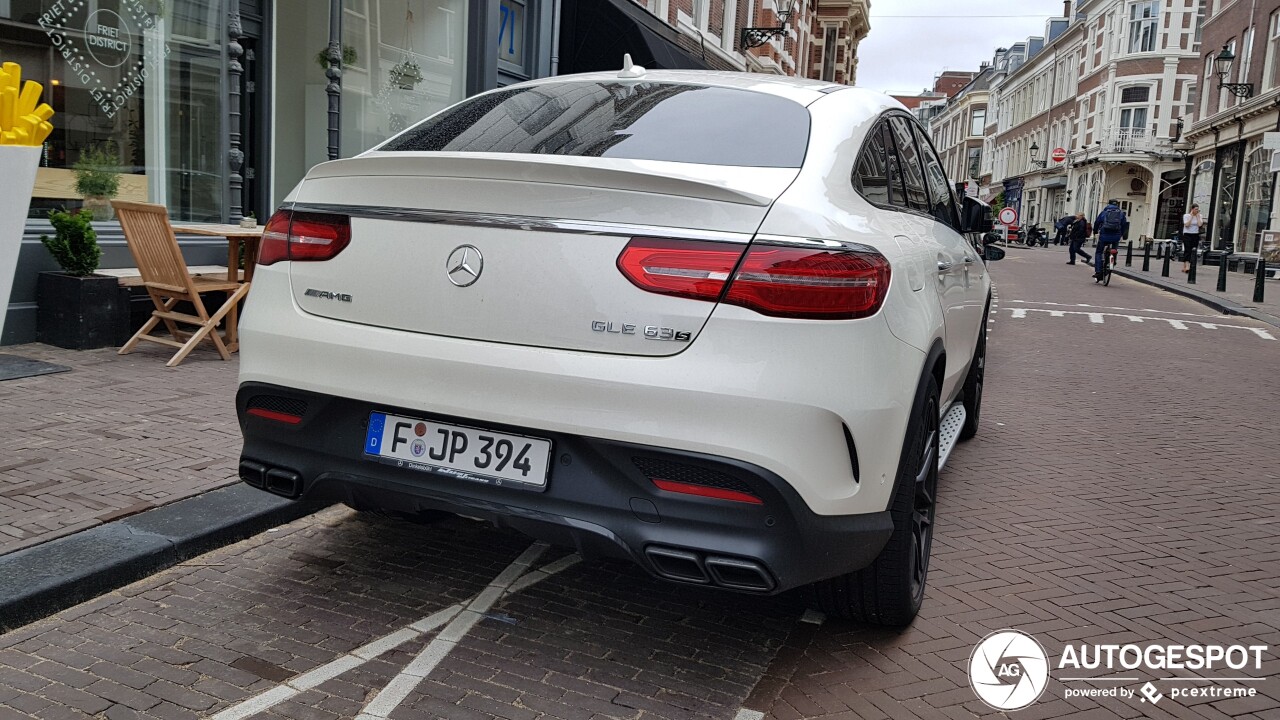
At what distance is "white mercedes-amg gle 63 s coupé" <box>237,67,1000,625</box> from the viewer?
2.47 m

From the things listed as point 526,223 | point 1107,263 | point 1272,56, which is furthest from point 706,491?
point 1272,56

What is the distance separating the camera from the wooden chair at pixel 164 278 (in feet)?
21.0

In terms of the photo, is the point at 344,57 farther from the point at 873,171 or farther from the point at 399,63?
the point at 873,171

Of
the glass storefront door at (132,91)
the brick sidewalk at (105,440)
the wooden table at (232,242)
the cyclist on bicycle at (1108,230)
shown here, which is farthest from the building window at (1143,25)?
the brick sidewalk at (105,440)

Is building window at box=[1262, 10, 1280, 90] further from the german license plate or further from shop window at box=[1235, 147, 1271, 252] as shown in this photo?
the german license plate

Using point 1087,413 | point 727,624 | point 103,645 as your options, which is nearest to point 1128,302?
point 1087,413

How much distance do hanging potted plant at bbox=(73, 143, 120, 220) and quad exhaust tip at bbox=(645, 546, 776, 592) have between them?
6642 mm

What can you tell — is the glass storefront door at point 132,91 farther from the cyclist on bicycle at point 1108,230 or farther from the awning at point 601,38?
the cyclist on bicycle at point 1108,230

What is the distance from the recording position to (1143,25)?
173 ft

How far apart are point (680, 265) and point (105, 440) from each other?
3.34 metres

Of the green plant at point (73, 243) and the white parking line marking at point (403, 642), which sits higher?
the green plant at point (73, 243)

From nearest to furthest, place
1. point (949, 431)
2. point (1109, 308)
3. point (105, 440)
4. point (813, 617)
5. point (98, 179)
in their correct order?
point (813, 617), point (949, 431), point (105, 440), point (98, 179), point (1109, 308)

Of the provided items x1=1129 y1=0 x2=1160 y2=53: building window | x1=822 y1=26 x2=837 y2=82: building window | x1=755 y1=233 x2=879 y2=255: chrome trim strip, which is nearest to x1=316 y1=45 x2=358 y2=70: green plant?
x1=755 y1=233 x2=879 y2=255: chrome trim strip

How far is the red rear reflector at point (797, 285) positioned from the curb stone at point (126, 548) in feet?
7.07
